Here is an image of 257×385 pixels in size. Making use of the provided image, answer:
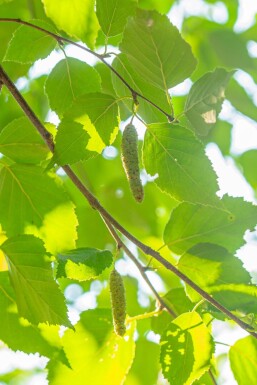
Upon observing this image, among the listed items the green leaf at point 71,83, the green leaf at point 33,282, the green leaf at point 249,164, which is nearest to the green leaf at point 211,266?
the green leaf at point 33,282

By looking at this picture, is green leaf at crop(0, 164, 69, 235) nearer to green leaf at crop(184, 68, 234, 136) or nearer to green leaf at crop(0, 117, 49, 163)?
green leaf at crop(0, 117, 49, 163)

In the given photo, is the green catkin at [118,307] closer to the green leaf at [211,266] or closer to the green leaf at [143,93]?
the green leaf at [211,266]

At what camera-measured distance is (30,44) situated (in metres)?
1.06

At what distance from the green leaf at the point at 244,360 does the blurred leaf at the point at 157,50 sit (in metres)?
0.49

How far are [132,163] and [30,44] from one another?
1.07 ft

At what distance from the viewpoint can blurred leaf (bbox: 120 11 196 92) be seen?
87 centimetres

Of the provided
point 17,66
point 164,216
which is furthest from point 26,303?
point 164,216

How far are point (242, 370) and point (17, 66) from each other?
87cm

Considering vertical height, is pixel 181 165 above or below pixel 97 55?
below

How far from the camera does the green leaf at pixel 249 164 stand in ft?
6.46

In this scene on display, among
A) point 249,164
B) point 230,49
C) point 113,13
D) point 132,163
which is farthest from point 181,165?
point 249,164

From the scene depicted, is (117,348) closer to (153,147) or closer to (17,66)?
(153,147)

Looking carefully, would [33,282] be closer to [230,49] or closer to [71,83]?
[71,83]

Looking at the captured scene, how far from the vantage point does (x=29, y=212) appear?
110 cm
